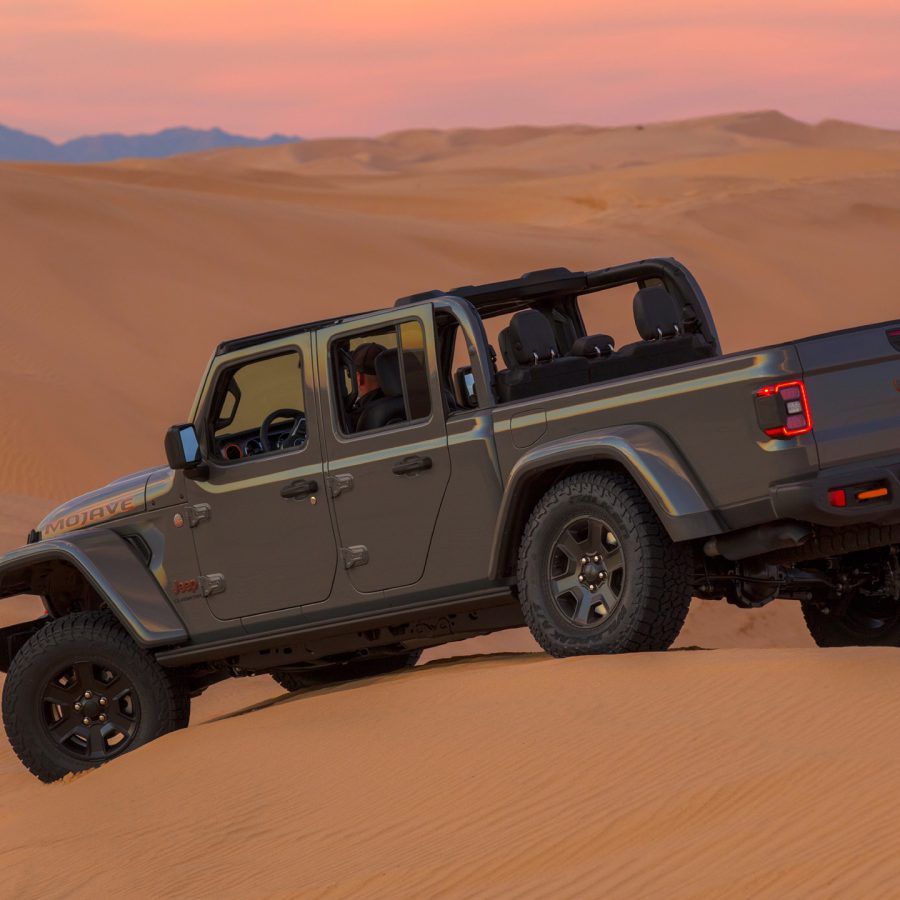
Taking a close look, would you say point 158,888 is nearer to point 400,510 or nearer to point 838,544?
point 400,510

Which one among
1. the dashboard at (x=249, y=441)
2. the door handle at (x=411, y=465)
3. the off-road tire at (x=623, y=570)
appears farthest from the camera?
the dashboard at (x=249, y=441)

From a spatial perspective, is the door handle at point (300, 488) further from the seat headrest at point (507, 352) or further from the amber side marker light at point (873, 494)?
the amber side marker light at point (873, 494)

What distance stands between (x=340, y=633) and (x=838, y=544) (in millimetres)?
2282

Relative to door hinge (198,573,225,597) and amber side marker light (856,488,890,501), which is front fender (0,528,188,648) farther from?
amber side marker light (856,488,890,501)

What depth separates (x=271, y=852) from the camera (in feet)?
20.4

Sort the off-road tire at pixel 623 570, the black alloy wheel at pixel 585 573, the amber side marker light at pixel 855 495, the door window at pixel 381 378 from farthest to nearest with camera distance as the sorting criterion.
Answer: the door window at pixel 381 378 → the black alloy wheel at pixel 585 573 → the off-road tire at pixel 623 570 → the amber side marker light at pixel 855 495

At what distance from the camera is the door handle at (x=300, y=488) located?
7992 millimetres

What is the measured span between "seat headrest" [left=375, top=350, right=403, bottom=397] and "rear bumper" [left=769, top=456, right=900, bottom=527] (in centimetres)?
202

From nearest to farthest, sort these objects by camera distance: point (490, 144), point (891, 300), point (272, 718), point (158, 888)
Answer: point (158, 888) < point (272, 718) < point (891, 300) < point (490, 144)

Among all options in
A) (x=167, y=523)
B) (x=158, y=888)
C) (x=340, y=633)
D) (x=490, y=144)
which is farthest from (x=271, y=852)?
(x=490, y=144)

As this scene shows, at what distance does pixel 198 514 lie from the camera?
27.3 ft

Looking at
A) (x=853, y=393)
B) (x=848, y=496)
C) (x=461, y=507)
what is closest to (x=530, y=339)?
(x=461, y=507)

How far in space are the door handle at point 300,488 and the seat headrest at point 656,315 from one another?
1691mm

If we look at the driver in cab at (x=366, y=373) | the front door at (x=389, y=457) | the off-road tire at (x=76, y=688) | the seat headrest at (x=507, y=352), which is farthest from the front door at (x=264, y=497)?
the seat headrest at (x=507, y=352)
